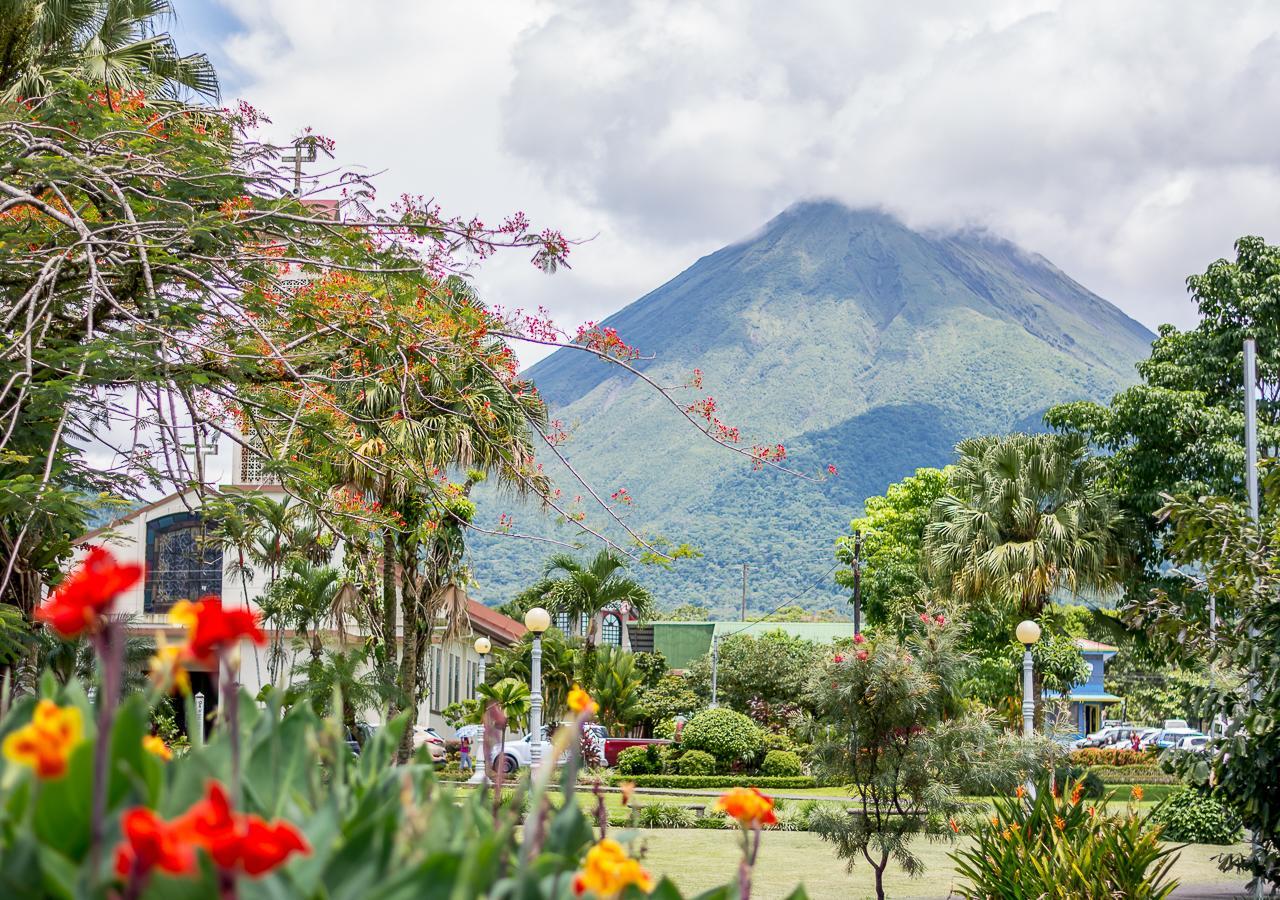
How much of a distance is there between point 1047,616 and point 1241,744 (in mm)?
24510

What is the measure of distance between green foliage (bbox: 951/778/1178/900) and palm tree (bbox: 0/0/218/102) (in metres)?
8.83

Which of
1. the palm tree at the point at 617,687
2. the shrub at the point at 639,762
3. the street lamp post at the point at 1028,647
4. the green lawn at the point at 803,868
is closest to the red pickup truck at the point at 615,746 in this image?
the shrub at the point at 639,762

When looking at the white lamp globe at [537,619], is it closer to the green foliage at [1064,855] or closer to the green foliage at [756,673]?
the green foliage at [1064,855]

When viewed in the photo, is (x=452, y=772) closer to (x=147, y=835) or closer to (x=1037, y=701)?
(x=1037, y=701)

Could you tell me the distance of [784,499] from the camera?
16750 centimetres

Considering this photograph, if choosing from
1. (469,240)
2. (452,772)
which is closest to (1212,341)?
(452,772)

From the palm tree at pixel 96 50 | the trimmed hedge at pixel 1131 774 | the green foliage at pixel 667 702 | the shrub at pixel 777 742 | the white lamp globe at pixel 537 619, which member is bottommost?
the trimmed hedge at pixel 1131 774

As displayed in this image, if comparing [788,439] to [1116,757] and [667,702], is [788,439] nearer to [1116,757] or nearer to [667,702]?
[667,702]

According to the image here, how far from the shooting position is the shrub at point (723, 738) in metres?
35.5

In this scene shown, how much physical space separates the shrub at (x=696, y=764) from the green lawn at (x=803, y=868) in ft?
43.3

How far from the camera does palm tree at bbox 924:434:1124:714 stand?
30438mm

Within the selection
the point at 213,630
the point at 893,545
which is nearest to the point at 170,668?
the point at 213,630

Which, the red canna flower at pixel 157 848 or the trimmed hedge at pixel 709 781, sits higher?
the red canna flower at pixel 157 848

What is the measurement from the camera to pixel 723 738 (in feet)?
116
